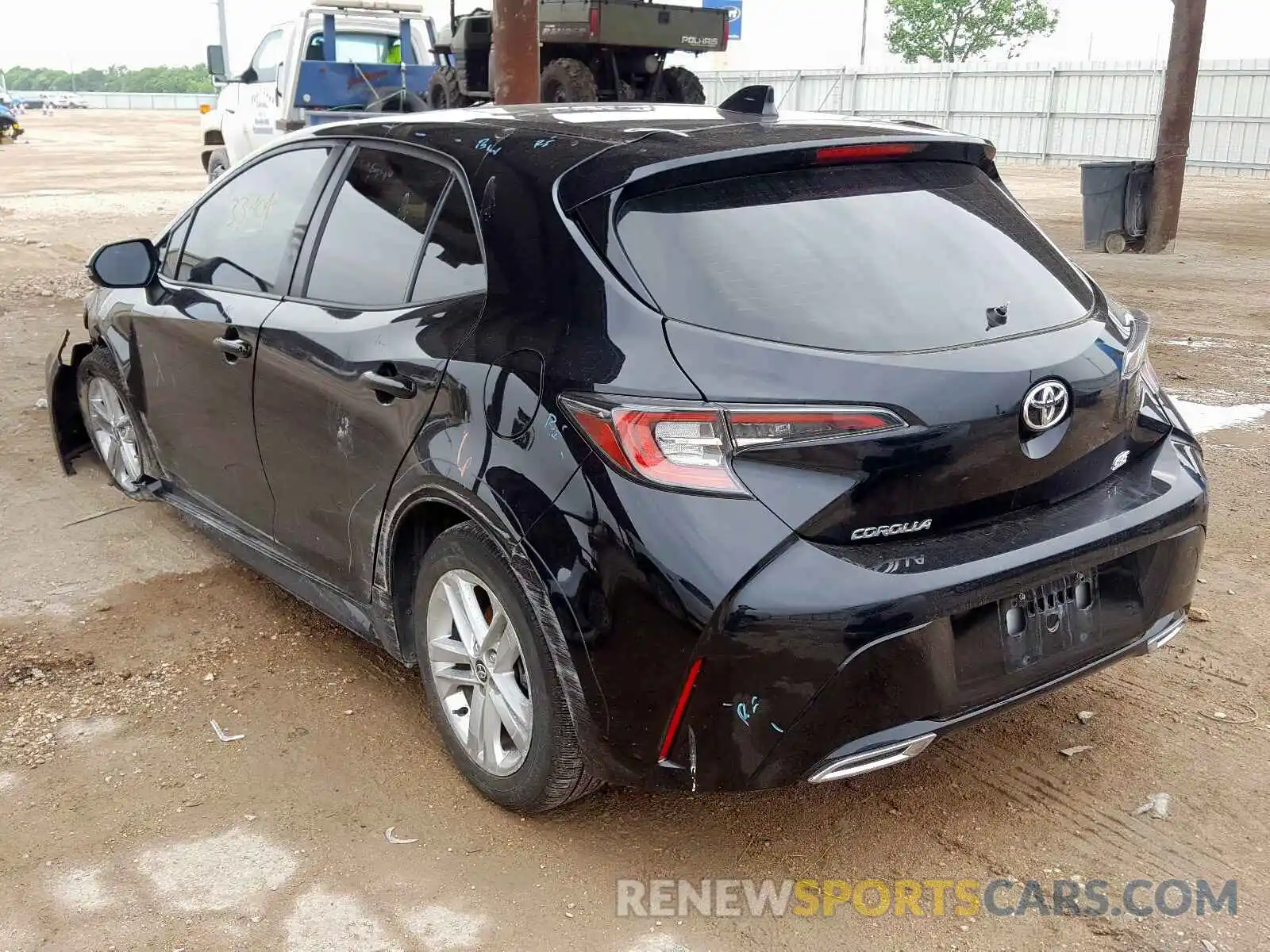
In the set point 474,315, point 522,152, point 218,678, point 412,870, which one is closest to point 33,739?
point 218,678

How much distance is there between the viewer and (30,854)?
284 cm

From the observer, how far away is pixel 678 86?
603 inches

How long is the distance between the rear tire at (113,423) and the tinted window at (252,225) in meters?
0.69

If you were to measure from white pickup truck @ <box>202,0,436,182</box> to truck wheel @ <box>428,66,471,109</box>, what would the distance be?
20 cm

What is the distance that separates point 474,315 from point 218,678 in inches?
60.6

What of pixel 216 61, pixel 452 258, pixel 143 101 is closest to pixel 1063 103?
pixel 216 61

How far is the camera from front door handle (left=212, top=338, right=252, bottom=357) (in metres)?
3.66

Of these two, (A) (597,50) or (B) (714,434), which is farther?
(A) (597,50)

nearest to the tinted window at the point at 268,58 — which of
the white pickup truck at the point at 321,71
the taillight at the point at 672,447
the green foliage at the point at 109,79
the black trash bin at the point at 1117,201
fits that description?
the white pickup truck at the point at 321,71

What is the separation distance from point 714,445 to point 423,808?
1269 millimetres

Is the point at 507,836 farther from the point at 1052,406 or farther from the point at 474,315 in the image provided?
the point at 1052,406

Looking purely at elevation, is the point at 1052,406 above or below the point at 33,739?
above

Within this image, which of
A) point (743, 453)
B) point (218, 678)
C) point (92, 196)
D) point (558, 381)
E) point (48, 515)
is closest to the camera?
point (743, 453)

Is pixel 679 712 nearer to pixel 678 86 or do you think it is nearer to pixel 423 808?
pixel 423 808
